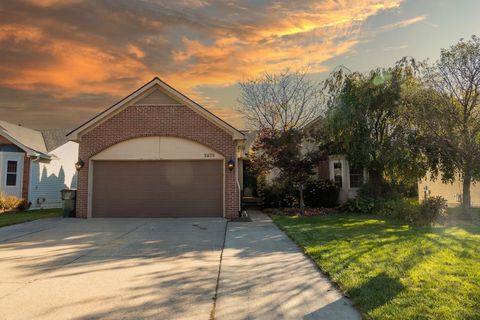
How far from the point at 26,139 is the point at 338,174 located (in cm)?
1847

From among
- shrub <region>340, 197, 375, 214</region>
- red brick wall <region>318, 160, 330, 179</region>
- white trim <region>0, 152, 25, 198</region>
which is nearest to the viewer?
shrub <region>340, 197, 375, 214</region>

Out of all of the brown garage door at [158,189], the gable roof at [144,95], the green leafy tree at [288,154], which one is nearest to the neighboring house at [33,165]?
the gable roof at [144,95]

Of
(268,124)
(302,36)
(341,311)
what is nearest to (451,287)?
(341,311)

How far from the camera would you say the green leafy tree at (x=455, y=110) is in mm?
14023

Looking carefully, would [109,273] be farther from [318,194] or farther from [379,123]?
[379,123]

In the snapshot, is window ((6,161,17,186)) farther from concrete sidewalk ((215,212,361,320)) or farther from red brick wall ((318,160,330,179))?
red brick wall ((318,160,330,179))

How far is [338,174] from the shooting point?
20.3 meters

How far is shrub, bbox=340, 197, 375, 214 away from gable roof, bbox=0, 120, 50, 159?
17.0 meters

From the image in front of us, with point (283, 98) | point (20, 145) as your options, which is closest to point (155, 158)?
point (20, 145)

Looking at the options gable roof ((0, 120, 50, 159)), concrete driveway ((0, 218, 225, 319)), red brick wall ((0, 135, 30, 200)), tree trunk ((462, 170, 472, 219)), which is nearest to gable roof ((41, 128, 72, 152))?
gable roof ((0, 120, 50, 159))

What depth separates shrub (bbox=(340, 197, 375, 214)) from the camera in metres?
16.6

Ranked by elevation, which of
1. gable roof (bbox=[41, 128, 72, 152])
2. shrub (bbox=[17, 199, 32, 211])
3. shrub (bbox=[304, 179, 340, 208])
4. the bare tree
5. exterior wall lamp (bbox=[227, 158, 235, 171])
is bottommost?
shrub (bbox=[17, 199, 32, 211])

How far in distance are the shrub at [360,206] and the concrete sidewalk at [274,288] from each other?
9.07 metres

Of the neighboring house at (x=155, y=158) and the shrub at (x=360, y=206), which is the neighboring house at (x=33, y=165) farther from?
the shrub at (x=360, y=206)
